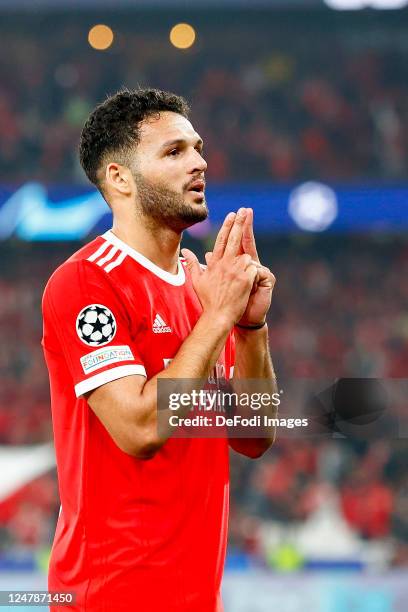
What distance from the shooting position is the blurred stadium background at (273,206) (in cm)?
1127

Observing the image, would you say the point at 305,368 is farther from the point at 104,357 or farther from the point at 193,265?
the point at 104,357

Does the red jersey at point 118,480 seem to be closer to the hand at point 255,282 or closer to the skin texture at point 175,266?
the skin texture at point 175,266

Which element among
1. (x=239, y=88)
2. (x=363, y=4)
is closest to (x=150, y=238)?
(x=363, y=4)

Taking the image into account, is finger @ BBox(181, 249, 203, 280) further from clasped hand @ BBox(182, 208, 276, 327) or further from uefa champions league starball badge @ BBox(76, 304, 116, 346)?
uefa champions league starball badge @ BBox(76, 304, 116, 346)

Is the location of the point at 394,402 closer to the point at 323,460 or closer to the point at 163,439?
the point at 163,439

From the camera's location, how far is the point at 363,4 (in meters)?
16.9

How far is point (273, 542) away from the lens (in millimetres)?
11070

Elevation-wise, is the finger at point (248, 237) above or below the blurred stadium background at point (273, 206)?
below

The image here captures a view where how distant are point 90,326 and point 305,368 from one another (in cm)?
1217

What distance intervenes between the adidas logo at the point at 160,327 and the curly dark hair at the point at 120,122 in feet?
1.55

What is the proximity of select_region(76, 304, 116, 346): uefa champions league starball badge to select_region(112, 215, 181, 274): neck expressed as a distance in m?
0.32

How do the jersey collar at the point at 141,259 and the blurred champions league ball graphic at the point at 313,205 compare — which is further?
the blurred champions league ball graphic at the point at 313,205

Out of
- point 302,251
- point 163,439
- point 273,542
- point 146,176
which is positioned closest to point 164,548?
point 163,439

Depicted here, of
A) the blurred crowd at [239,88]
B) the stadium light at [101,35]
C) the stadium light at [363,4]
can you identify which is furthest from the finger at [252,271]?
the stadium light at [101,35]
